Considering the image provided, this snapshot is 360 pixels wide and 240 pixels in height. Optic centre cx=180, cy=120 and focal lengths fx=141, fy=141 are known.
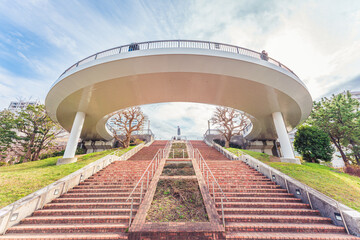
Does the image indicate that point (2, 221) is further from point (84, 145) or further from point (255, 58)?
point (84, 145)

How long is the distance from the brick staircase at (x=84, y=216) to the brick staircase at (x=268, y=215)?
10.3 ft

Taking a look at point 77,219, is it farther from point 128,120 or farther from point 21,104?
point 21,104

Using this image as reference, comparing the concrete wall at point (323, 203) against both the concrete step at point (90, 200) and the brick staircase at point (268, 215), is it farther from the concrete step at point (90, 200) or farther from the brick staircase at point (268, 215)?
the concrete step at point (90, 200)

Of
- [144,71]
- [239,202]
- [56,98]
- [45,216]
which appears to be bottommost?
[45,216]

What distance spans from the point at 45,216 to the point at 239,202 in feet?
21.7

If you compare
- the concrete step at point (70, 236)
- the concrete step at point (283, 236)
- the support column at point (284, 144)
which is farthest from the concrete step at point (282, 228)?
the support column at point (284, 144)

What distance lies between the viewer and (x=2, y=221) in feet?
12.8

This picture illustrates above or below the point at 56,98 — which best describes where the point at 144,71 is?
above

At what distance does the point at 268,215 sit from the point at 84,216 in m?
5.86

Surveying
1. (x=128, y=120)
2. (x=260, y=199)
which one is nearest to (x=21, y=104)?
(x=128, y=120)

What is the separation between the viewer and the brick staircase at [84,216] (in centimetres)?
380

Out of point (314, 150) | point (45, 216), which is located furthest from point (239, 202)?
point (314, 150)

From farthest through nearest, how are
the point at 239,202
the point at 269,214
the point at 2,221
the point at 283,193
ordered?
1. the point at 283,193
2. the point at 239,202
3. the point at 269,214
4. the point at 2,221

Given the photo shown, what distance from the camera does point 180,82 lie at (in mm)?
11648
